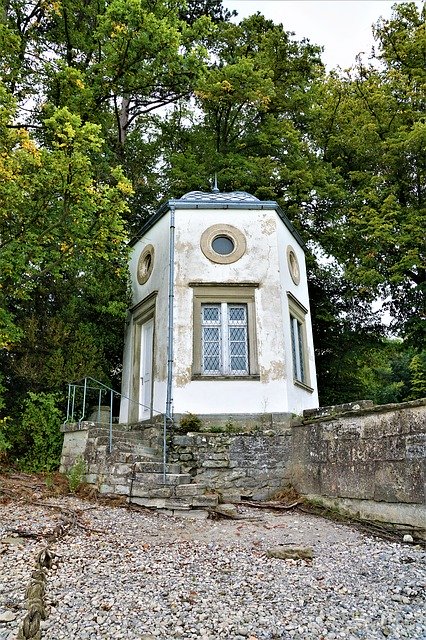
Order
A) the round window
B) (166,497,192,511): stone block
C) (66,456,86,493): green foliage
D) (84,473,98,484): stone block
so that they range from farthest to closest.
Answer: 1. the round window
2. (84,473,98,484): stone block
3. (66,456,86,493): green foliage
4. (166,497,192,511): stone block

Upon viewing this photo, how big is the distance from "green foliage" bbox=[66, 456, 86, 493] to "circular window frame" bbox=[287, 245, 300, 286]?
6095 mm

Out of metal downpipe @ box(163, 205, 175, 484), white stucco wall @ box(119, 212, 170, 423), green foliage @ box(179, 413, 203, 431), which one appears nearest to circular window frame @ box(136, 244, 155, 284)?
white stucco wall @ box(119, 212, 170, 423)

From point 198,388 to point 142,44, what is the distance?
846 cm

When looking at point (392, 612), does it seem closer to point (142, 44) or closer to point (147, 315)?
point (147, 315)

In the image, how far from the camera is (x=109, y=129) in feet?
52.9

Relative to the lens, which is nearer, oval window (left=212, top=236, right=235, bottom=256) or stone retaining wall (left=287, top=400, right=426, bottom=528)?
stone retaining wall (left=287, top=400, right=426, bottom=528)

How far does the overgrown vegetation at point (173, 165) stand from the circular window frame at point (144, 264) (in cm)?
46

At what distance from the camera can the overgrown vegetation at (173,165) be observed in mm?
9055

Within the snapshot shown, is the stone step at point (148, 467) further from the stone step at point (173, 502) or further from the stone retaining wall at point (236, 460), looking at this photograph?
the stone retaining wall at point (236, 460)

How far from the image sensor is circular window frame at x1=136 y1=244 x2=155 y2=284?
11.3 metres

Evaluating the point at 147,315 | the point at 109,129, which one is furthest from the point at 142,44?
the point at 147,315

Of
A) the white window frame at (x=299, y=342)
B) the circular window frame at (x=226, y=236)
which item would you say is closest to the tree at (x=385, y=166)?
the white window frame at (x=299, y=342)

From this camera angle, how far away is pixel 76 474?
8172mm

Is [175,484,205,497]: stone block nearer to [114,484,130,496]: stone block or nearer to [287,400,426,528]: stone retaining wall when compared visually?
[114,484,130,496]: stone block
